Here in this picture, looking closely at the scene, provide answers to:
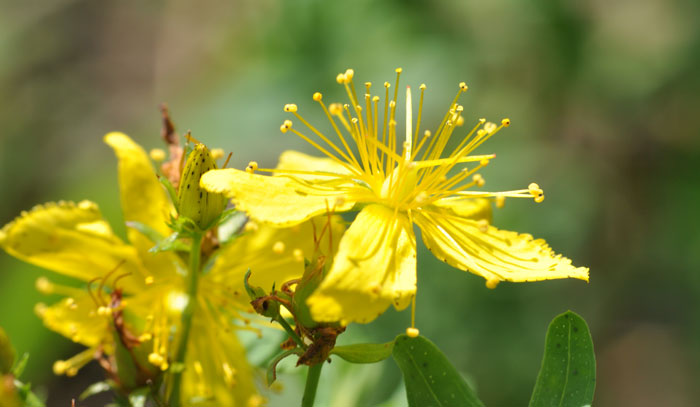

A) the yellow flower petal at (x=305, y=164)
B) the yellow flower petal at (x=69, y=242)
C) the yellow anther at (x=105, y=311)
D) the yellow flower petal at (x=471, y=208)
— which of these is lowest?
the yellow anther at (x=105, y=311)

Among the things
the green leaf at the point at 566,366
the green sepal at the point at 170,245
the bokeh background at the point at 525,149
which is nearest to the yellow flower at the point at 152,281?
the green sepal at the point at 170,245

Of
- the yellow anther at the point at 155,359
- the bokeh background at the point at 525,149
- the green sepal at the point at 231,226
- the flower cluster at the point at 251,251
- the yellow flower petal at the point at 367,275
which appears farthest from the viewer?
the bokeh background at the point at 525,149

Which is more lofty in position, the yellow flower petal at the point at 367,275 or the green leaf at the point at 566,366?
the yellow flower petal at the point at 367,275

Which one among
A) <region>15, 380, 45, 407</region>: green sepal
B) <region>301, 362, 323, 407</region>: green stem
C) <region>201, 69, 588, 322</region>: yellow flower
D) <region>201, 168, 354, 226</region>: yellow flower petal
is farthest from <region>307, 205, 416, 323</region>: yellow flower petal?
<region>15, 380, 45, 407</region>: green sepal

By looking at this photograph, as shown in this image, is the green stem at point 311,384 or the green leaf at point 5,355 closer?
the green stem at point 311,384

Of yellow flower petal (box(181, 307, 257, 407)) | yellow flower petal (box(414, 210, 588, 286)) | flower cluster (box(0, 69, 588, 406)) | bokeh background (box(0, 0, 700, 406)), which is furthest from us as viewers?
bokeh background (box(0, 0, 700, 406))

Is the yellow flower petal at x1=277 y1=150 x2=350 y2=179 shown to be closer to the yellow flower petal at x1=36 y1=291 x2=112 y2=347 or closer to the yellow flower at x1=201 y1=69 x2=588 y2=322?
the yellow flower at x1=201 y1=69 x2=588 y2=322

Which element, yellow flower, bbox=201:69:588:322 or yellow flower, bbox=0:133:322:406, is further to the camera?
yellow flower, bbox=0:133:322:406

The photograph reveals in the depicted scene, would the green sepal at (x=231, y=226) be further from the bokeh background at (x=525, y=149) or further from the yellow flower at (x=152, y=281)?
the bokeh background at (x=525, y=149)

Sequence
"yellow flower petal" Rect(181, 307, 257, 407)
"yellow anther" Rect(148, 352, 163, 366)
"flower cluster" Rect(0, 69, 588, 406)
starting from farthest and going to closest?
"yellow flower petal" Rect(181, 307, 257, 407), "yellow anther" Rect(148, 352, 163, 366), "flower cluster" Rect(0, 69, 588, 406)
